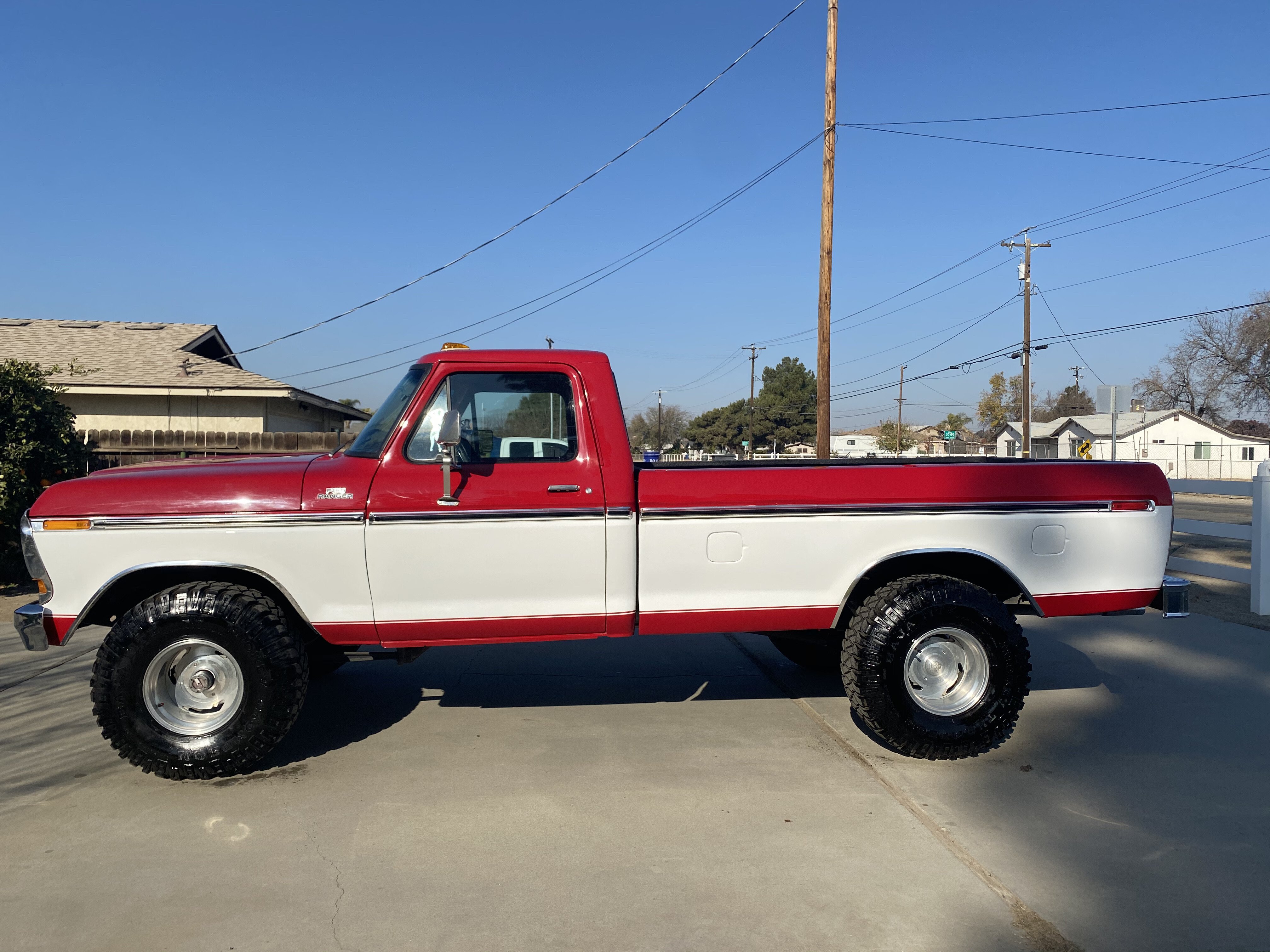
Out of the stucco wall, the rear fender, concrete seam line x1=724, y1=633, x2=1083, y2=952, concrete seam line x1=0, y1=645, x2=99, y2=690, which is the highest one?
the stucco wall

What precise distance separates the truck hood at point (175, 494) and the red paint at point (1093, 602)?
3943 mm

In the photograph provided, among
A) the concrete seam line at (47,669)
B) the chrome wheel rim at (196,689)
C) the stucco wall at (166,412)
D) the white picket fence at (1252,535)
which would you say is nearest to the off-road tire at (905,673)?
the chrome wheel rim at (196,689)

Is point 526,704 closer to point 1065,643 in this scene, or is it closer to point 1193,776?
point 1193,776

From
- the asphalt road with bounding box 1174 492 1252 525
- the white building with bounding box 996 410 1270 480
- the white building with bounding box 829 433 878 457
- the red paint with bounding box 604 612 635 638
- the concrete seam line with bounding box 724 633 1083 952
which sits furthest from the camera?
the white building with bounding box 829 433 878 457

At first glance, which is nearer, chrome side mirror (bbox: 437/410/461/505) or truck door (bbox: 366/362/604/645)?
chrome side mirror (bbox: 437/410/461/505)

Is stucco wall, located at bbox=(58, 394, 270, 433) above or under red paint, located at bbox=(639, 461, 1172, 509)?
above

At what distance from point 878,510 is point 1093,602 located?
1.34 meters

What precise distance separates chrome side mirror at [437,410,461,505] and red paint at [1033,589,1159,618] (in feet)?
10.3

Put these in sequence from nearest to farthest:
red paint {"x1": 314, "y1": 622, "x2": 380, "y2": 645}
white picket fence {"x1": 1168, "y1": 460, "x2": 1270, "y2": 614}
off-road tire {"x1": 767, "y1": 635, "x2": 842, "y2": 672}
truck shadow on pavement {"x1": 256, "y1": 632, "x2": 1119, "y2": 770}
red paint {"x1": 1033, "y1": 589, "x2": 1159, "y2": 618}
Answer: red paint {"x1": 314, "y1": 622, "x2": 380, "y2": 645} → red paint {"x1": 1033, "y1": 589, "x2": 1159, "y2": 618} → truck shadow on pavement {"x1": 256, "y1": 632, "x2": 1119, "y2": 770} → off-road tire {"x1": 767, "y1": 635, "x2": 842, "y2": 672} → white picket fence {"x1": 1168, "y1": 460, "x2": 1270, "y2": 614}

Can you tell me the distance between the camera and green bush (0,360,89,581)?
8812mm

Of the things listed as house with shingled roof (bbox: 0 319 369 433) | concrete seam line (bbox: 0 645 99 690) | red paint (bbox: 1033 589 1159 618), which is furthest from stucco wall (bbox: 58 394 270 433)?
red paint (bbox: 1033 589 1159 618)

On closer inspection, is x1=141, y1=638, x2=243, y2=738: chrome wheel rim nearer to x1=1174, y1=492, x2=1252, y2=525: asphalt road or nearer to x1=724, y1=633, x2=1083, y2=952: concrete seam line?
x1=724, y1=633, x2=1083, y2=952: concrete seam line

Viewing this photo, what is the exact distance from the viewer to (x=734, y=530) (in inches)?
171

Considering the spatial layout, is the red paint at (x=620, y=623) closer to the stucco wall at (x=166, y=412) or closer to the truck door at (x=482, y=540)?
the truck door at (x=482, y=540)
